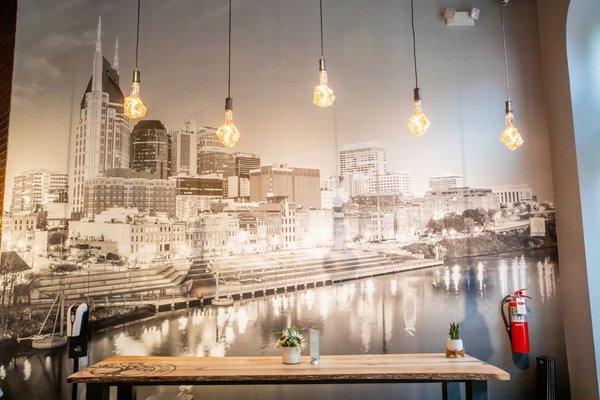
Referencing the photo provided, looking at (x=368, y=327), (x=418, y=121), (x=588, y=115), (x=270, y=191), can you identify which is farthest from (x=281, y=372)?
(x=588, y=115)

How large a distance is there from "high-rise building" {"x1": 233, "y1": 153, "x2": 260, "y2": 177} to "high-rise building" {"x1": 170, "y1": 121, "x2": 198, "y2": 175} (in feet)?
1.39

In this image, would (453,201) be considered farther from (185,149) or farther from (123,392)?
(123,392)

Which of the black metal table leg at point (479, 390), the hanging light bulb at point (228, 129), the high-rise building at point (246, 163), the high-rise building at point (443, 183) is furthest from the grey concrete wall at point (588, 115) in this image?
the hanging light bulb at point (228, 129)

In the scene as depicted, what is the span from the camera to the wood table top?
9.24ft

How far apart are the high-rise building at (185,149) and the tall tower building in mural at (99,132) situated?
453 mm

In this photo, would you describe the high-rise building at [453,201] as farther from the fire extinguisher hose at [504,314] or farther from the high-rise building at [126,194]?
the high-rise building at [126,194]

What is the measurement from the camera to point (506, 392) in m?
3.95

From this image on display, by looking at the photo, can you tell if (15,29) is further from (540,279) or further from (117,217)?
(540,279)

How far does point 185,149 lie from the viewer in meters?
4.26

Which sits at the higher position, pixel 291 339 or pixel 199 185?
pixel 199 185

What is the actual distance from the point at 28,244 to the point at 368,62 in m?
3.80

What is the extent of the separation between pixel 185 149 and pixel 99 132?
843 mm

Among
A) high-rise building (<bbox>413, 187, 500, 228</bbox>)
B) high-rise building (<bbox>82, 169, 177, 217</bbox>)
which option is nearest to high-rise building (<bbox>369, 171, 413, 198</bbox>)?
high-rise building (<bbox>413, 187, 500, 228</bbox>)

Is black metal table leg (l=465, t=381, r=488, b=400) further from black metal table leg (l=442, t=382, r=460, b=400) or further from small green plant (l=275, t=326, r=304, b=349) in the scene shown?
small green plant (l=275, t=326, r=304, b=349)
